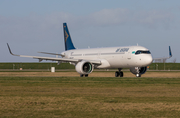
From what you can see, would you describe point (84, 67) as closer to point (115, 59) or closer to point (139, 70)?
point (115, 59)

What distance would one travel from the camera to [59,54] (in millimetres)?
57906

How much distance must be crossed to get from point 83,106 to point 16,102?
3350 mm

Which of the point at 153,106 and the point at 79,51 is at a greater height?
the point at 79,51

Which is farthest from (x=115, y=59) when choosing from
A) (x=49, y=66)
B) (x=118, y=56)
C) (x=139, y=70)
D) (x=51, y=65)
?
(x=49, y=66)

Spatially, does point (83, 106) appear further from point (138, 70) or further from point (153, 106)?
point (138, 70)

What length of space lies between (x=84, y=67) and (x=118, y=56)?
5018mm

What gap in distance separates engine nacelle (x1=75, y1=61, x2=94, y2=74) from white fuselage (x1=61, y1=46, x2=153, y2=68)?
240 cm

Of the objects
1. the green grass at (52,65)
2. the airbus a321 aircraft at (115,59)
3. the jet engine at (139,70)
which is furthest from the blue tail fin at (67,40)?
the green grass at (52,65)

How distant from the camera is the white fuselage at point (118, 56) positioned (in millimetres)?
41594

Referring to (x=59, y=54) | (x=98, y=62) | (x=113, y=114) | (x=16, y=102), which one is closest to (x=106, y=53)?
(x=98, y=62)

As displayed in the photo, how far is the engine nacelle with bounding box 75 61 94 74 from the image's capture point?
1745 inches

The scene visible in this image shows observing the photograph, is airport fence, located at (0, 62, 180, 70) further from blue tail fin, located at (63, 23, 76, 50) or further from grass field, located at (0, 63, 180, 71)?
blue tail fin, located at (63, 23, 76, 50)

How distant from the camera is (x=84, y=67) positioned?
151ft

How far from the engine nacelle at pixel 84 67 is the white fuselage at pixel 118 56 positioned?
2400 millimetres
